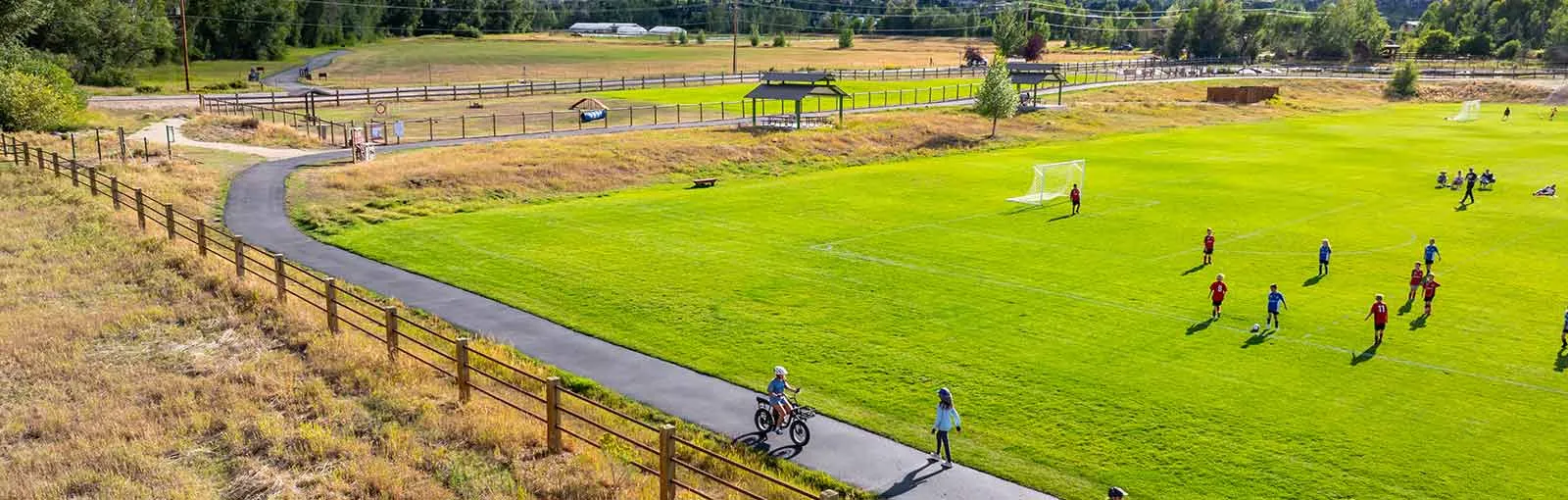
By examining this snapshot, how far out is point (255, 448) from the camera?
1688 cm

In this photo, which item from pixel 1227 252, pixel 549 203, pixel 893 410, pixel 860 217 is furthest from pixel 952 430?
pixel 549 203

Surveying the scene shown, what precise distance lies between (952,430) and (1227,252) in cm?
2105

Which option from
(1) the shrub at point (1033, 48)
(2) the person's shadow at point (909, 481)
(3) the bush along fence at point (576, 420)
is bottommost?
(2) the person's shadow at point (909, 481)

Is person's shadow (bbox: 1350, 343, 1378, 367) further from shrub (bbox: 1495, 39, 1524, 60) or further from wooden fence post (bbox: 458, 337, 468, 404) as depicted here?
shrub (bbox: 1495, 39, 1524, 60)

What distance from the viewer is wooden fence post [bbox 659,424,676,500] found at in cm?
1420

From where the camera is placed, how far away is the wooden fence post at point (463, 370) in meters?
18.5

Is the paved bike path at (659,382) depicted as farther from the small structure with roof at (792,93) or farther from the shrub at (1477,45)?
the shrub at (1477,45)

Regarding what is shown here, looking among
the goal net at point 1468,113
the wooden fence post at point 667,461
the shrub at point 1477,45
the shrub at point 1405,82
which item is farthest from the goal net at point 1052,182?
the shrub at point 1477,45

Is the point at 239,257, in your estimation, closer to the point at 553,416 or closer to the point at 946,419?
the point at 553,416

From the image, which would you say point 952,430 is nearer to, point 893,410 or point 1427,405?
point 893,410

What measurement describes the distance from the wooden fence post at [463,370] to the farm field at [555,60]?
104461 mm

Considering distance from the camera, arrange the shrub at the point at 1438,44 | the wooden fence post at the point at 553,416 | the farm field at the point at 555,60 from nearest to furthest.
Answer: the wooden fence post at the point at 553,416
the farm field at the point at 555,60
the shrub at the point at 1438,44

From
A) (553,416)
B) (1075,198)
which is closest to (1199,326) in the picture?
(553,416)

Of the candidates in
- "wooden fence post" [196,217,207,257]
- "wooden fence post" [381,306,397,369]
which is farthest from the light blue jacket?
"wooden fence post" [196,217,207,257]
